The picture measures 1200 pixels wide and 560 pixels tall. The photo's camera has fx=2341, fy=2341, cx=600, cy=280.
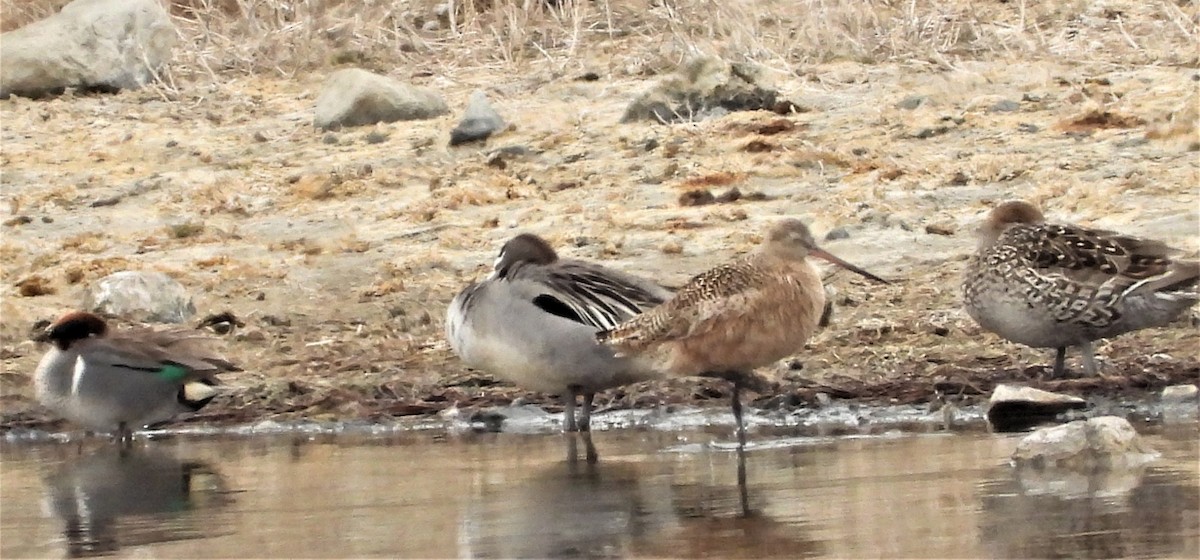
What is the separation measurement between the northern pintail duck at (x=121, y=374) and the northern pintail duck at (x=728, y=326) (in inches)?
69.1

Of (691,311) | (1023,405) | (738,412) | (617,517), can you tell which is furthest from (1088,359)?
(617,517)

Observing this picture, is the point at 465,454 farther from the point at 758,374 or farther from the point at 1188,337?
the point at 1188,337

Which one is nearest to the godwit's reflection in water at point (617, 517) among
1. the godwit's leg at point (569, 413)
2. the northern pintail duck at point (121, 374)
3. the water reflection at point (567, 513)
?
the water reflection at point (567, 513)

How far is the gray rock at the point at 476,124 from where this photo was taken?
39.5 feet

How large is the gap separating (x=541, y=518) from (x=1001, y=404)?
235cm

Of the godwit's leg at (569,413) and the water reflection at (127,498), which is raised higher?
the water reflection at (127,498)

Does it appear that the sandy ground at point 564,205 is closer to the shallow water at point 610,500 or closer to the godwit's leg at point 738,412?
the godwit's leg at point 738,412

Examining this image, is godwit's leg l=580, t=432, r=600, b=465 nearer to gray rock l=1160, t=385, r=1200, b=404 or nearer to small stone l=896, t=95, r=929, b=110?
gray rock l=1160, t=385, r=1200, b=404

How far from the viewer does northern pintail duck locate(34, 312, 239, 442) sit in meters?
8.19

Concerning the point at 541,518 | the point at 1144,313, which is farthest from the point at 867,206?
the point at 541,518

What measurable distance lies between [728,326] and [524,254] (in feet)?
3.22

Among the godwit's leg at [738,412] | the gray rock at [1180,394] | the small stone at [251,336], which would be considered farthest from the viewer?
the small stone at [251,336]

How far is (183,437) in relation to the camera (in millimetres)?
8312

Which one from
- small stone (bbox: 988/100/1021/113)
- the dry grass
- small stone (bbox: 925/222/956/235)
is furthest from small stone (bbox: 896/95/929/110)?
small stone (bbox: 925/222/956/235)
